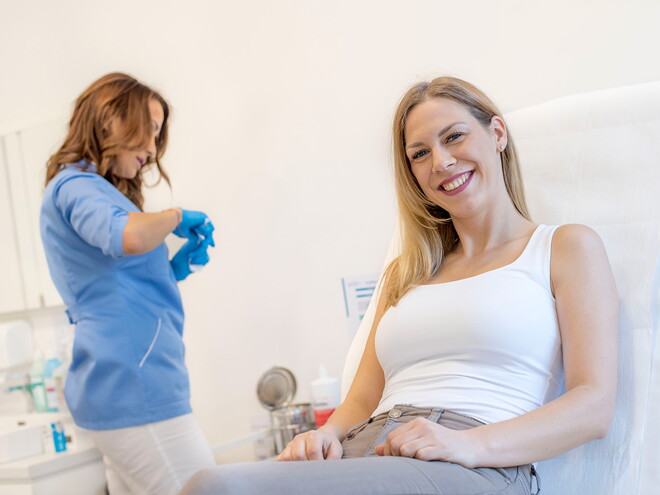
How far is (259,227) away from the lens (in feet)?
7.20

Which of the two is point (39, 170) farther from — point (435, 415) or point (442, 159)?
point (435, 415)

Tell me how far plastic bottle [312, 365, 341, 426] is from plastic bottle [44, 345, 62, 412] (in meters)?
0.88

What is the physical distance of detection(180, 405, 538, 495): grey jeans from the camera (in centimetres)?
69

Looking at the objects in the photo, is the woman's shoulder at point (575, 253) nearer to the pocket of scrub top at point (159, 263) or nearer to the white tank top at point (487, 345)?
the white tank top at point (487, 345)

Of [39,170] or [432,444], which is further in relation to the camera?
[39,170]

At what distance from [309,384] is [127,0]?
4.63 feet

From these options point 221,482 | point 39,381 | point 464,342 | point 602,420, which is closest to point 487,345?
point 464,342

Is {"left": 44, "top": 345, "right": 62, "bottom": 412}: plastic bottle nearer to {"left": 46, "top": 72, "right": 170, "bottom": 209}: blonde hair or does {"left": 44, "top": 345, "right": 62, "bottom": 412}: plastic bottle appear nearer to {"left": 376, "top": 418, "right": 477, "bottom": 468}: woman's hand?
{"left": 46, "top": 72, "right": 170, "bottom": 209}: blonde hair

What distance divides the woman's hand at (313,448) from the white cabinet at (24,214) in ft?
5.76

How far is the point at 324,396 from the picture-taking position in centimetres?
190

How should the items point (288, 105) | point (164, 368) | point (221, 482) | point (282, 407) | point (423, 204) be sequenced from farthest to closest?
point (288, 105) < point (282, 407) < point (164, 368) < point (423, 204) < point (221, 482)

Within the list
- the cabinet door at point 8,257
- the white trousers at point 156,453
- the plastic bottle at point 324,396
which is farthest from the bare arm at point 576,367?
the cabinet door at point 8,257

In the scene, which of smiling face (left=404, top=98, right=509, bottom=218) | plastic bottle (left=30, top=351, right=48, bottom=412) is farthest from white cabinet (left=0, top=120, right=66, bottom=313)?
smiling face (left=404, top=98, right=509, bottom=218)

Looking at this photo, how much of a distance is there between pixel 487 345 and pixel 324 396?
95cm
